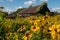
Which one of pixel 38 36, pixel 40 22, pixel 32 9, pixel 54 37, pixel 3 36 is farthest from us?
pixel 32 9

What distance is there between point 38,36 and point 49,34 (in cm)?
25

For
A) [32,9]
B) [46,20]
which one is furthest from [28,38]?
[32,9]

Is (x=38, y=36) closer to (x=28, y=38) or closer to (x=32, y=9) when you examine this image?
(x=28, y=38)

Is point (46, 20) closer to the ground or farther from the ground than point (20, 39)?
farther from the ground

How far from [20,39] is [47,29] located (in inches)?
30.1

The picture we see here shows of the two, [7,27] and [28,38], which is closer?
[28,38]

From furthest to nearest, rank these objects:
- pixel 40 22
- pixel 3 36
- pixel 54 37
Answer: pixel 3 36 < pixel 40 22 < pixel 54 37

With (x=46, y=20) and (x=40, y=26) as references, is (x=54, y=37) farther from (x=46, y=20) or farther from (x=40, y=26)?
(x=46, y=20)

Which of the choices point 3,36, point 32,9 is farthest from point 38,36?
point 32,9

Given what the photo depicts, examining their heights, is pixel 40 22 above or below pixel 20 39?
above

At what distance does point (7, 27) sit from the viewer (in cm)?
620

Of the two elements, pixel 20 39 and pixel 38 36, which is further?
pixel 20 39

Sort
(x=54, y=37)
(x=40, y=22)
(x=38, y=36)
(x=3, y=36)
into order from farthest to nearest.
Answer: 1. (x=3, y=36)
2. (x=40, y=22)
3. (x=38, y=36)
4. (x=54, y=37)

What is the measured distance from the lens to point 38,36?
4.67m
